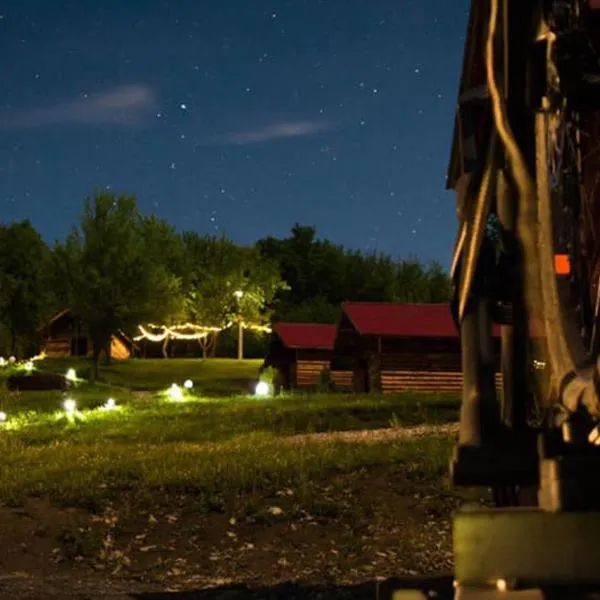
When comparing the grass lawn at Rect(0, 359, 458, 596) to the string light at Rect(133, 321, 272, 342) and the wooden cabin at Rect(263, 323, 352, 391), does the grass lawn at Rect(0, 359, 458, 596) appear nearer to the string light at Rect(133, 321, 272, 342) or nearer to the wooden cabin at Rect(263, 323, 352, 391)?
the wooden cabin at Rect(263, 323, 352, 391)

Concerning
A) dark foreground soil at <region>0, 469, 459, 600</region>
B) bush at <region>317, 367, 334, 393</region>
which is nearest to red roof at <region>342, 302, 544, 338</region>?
bush at <region>317, 367, 334, 393</region>

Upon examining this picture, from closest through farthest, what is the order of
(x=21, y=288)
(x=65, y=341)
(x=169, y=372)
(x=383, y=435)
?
1. (x=383, y=435)
2. (x=169, y=372)
3. (x=21, y=288)
4. (x=65, y=341)

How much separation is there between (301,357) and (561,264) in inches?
1675

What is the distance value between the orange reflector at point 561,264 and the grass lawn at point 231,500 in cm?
603

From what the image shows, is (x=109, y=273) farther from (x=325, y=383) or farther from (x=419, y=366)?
(x=419, y=366)

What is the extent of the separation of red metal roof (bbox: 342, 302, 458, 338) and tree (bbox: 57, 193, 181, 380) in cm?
1475

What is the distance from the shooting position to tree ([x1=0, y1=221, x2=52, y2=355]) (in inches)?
2835

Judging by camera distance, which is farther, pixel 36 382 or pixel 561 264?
pixel 36 382

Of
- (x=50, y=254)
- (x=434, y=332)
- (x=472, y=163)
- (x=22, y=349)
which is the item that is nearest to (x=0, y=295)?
(x=22, y=349)

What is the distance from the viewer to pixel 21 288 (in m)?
73.1

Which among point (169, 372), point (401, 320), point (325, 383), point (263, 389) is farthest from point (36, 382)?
point (169, 372)

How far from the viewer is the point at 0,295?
225 ft

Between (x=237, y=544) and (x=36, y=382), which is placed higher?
(x=36, y=382)

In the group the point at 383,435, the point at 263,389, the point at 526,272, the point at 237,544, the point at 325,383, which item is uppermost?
the point at 526,272
